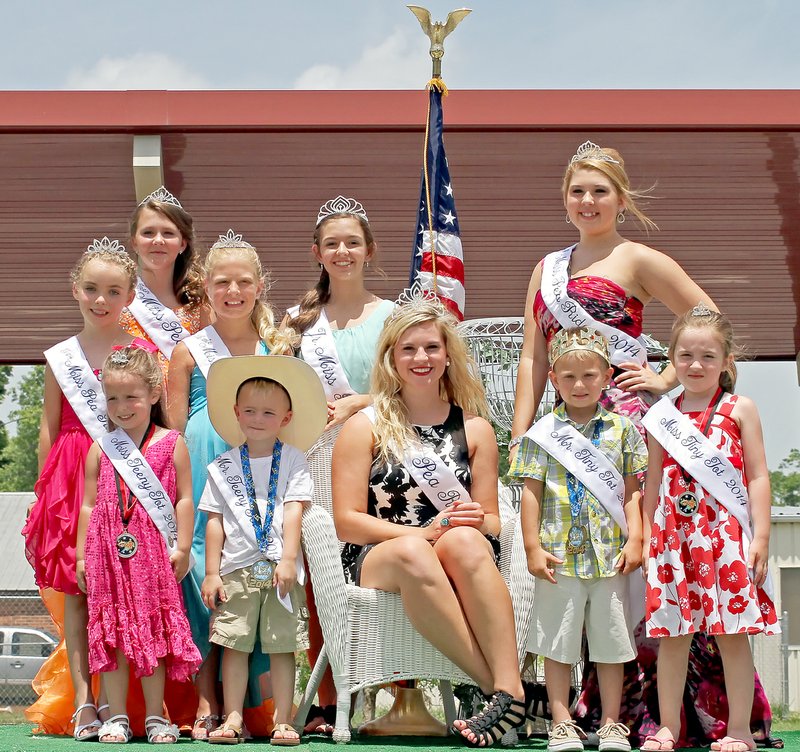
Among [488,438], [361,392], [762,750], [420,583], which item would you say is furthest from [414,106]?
[762,750]

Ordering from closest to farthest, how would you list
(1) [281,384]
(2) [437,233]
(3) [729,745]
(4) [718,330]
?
(3) [729,745], (4) [718,330], (1) [281,384], (2) [437,233]

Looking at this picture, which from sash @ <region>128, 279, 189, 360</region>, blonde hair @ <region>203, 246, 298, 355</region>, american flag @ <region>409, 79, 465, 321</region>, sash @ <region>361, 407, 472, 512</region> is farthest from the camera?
american flag @ <region>409, 79, 465, 321</region>

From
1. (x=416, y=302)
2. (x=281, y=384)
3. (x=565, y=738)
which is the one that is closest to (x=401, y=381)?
(x=416, y=302)

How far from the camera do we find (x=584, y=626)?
346cm

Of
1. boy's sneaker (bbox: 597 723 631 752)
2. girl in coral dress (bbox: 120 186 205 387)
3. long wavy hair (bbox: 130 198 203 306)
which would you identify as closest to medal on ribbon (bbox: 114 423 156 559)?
girl in coral dress (bbox: 120 186 205 387)

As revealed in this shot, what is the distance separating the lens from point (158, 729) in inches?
133

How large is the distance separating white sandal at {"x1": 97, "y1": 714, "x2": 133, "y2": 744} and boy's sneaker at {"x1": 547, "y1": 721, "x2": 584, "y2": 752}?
3.95 ft

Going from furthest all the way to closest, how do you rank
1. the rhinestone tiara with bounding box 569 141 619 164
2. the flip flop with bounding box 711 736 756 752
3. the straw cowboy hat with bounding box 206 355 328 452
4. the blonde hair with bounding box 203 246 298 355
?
the blonde hair with bounding box 203 246 298 355, the rhinestone tiara with bounding box 569 141 619 164, the straw cowboy hat with bounding box 206 355 328 452, the flip flop with bounding box 711 736 756 752

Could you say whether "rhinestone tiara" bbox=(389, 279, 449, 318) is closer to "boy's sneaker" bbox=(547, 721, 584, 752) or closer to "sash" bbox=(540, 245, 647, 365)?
"sash" bbox=(540, 245, 647, 365)

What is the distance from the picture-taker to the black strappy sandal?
10.7ft

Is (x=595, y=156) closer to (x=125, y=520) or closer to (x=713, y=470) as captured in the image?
(x=713, y=470)

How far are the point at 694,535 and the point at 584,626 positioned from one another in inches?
17.0

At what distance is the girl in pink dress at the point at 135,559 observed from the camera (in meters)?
3.41

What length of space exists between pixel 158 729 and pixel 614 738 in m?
1.29
